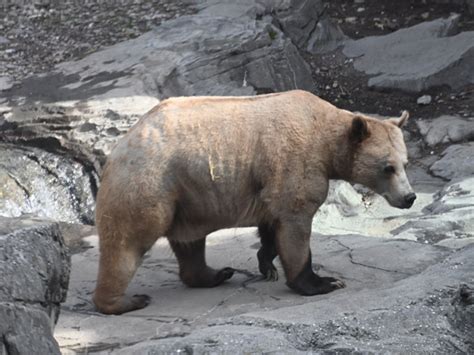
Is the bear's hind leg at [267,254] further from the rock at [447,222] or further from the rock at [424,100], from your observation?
the rock at [424,100]

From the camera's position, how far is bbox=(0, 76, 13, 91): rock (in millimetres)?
10833

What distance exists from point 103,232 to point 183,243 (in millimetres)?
763

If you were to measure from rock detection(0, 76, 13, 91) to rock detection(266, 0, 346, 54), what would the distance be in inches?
147

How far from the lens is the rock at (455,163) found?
32.3ft

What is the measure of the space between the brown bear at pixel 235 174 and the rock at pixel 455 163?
10.6 ft

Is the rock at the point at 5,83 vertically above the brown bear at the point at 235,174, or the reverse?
the brown bear at the point at 235,174

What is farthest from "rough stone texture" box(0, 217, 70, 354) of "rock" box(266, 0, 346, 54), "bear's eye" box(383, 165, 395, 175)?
"rock" box(266, 0, 346, 54)

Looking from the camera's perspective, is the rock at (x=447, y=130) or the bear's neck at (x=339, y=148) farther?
the rock at (x=447, y=130)

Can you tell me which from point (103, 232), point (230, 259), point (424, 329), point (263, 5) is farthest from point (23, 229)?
point (263, 5)

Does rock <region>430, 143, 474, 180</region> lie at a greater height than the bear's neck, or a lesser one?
lesser

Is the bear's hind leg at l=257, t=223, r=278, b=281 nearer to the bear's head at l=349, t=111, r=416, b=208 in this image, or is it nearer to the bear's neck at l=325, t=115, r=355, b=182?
the bear's neck at l=325, t=115, r=355, b=182

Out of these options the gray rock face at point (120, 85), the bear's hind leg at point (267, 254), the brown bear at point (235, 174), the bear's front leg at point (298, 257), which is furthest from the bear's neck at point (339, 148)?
the gray rock face at point (120, 85)

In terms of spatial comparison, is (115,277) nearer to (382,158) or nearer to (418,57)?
(382,158)

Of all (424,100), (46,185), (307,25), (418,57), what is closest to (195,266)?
(46,185)
